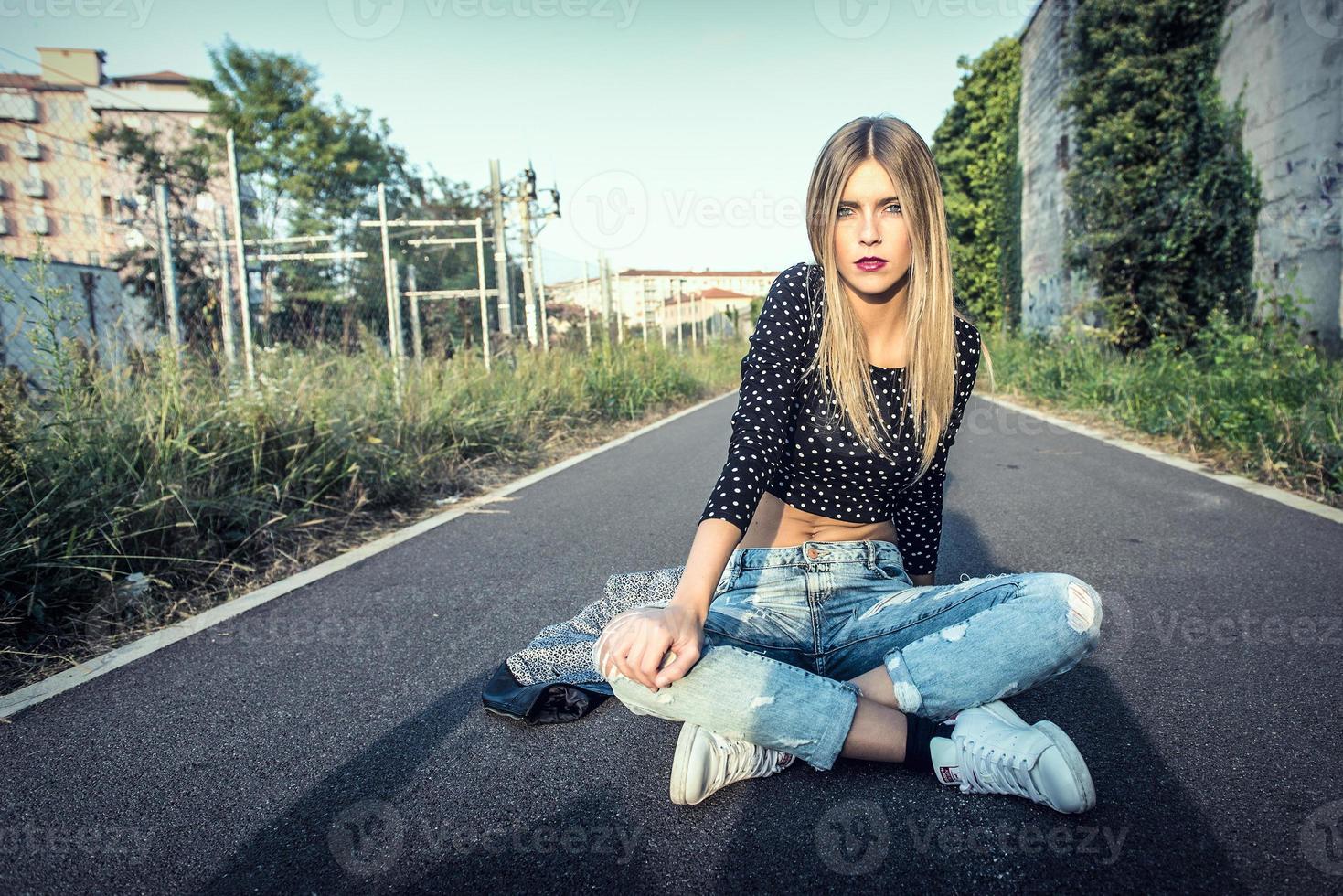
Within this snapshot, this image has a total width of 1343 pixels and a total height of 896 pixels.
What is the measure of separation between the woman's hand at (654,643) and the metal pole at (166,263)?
554cm

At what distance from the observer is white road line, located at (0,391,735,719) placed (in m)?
2.15

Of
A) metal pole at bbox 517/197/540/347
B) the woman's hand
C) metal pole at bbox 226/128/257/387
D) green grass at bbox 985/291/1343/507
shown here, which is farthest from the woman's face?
metal pole at bbox 517/197/540/347

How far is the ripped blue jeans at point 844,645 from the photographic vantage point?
1.53m

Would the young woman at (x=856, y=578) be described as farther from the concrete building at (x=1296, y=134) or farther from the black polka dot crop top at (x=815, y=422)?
the concrete building at (x=1296, y=134)

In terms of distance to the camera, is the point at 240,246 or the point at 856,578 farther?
the point at 240,246

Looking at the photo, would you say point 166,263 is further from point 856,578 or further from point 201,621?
point 856,578

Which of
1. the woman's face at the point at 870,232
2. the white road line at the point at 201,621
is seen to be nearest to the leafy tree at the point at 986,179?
the white road line at the point at 201,621

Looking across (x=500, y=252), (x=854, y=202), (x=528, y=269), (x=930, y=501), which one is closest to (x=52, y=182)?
(x=854, y=202)

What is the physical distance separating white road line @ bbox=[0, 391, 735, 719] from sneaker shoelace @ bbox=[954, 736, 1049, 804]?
229 cm

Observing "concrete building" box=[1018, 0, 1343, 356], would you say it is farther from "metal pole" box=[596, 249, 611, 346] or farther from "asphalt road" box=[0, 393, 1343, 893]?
"metal pole" box=[596, 249, 611, 346]

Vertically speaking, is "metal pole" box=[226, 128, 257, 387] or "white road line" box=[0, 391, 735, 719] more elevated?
"metal pole" box=[226, 128, 257, 387]

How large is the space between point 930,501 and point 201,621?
241cm

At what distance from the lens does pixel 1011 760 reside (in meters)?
1.46

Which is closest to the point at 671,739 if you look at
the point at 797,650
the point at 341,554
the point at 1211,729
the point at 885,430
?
the point at 797,650
